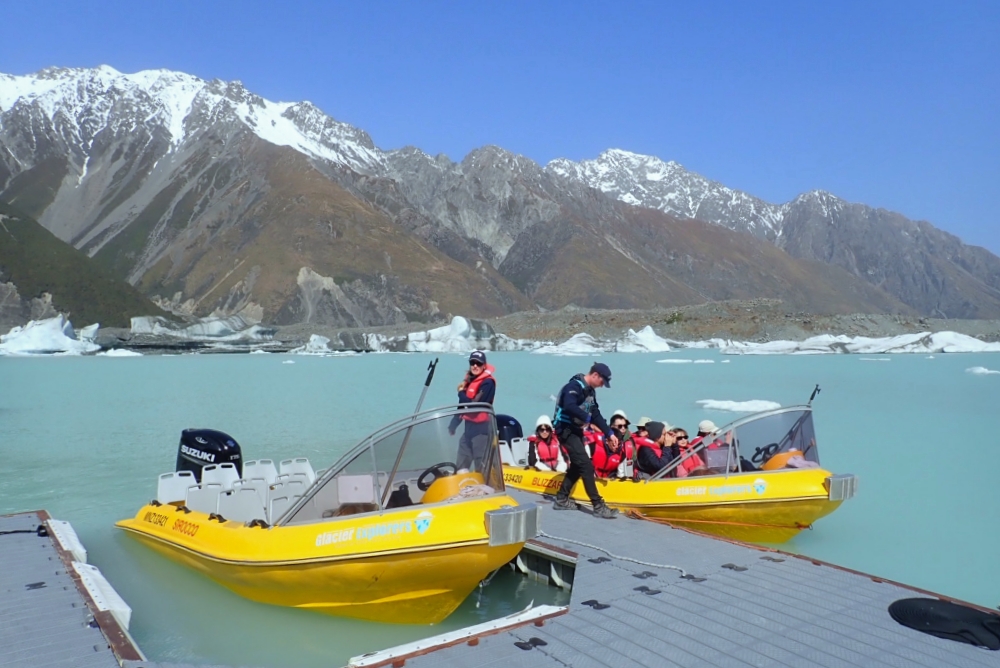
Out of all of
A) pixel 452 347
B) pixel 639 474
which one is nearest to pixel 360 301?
pixel 452 347

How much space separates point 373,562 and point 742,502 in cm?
378

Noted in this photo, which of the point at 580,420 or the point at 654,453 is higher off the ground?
the point at 580,420

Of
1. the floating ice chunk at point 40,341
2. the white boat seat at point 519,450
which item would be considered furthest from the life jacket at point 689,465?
the floating ice chunk at point 40,341

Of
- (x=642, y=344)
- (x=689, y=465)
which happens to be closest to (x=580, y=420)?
(x=689, y=465)

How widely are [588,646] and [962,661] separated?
2.01 metres

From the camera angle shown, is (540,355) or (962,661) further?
(540,355)

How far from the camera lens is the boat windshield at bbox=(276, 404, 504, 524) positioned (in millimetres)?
5543

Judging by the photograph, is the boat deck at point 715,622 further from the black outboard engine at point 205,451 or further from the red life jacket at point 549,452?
the black outboard engine at point 205,451

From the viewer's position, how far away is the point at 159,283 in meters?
110

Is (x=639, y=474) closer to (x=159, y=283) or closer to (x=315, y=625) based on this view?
(x=315, y=625)

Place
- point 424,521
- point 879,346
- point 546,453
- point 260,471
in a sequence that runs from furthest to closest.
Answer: point 879,346
point 546,453
point 260,471
point 424,521

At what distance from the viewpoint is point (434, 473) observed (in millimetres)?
5715

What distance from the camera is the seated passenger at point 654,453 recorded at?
8148mm

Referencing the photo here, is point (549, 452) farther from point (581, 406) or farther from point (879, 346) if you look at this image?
point (879, 346)
